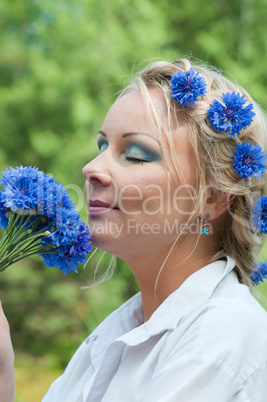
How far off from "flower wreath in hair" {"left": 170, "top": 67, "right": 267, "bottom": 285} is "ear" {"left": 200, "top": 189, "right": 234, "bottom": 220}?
0.28 ft

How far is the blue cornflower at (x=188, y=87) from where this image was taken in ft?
5.09

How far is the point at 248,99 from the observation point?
5.50 ft

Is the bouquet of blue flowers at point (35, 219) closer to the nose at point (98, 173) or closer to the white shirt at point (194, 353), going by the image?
the nose at point (98, 173)

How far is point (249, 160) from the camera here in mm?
1556

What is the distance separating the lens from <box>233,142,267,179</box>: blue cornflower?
155cm

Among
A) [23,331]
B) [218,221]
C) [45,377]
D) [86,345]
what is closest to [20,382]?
[45,377]

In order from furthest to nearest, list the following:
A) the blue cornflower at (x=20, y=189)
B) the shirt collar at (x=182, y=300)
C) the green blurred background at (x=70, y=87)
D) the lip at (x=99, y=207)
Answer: the green blurred background at (x=70, y=87) → the lip at (x=99, y=207) → the shirt collar at (x=182, y=300) → the blue cornflower at (x=20, y=189)

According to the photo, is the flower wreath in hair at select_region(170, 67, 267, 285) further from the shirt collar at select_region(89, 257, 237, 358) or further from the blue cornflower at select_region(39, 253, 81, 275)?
the blue cornflower at select_region(39, 253, 81, 275)

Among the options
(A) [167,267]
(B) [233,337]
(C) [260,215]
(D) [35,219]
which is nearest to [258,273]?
(C) [260,215]

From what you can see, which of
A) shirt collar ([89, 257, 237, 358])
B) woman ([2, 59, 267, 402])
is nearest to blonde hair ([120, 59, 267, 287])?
woman ([2, 59, 267, 402])

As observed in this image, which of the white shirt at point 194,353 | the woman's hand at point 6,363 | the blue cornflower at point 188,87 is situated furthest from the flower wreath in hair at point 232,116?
the woman's hand at point 6,363

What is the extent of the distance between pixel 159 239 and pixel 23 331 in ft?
17.9

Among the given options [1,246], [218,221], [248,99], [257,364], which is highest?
[248,99]

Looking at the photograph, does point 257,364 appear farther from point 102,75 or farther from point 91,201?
point 102,75
